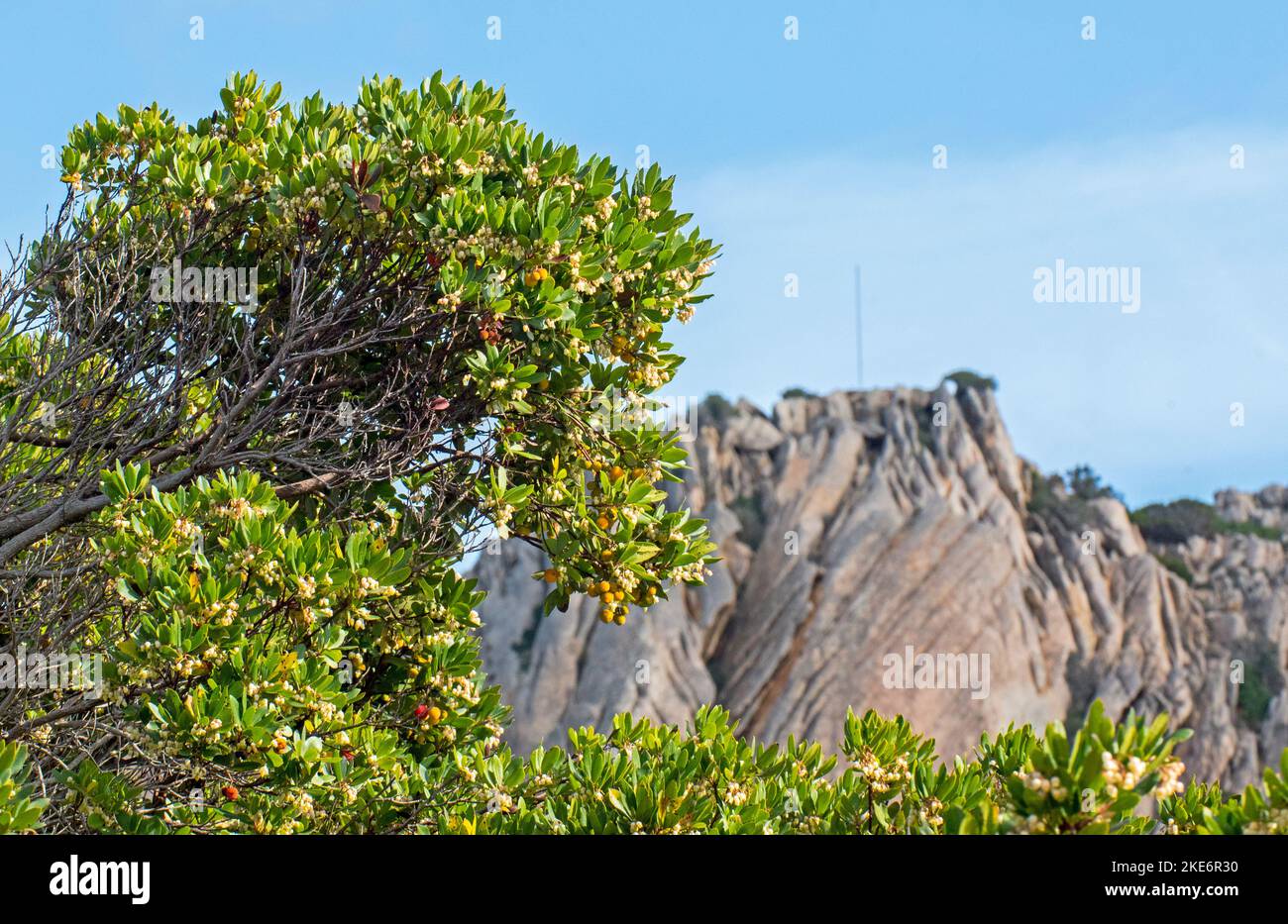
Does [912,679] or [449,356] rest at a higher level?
[449,356]

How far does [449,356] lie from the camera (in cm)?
769

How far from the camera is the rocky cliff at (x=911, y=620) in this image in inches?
2194

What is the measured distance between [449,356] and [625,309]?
1.17 metres

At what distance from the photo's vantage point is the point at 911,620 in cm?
5731

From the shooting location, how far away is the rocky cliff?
2194 inches
